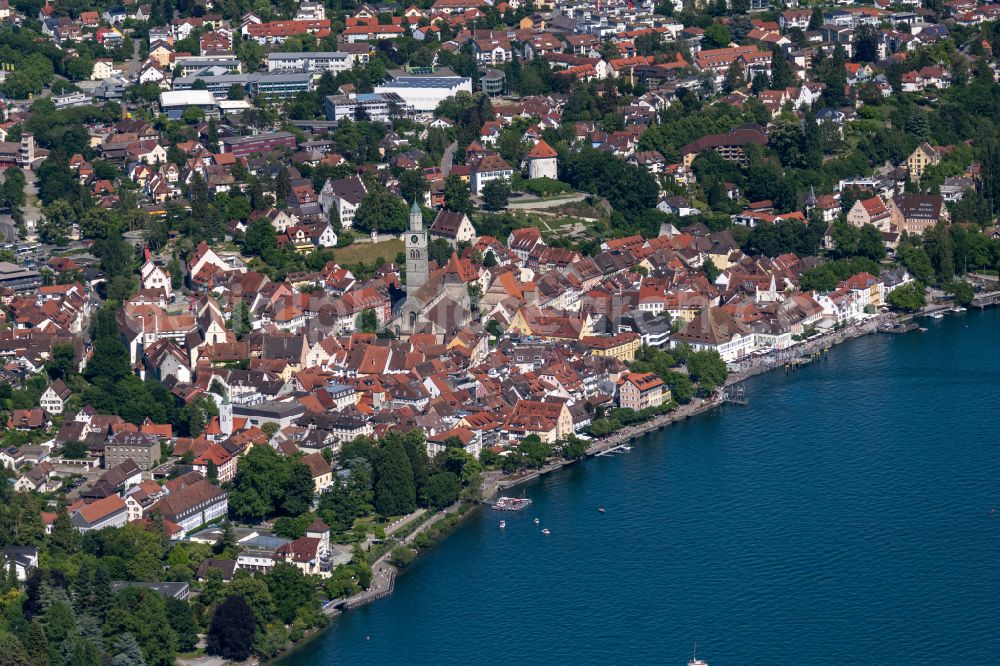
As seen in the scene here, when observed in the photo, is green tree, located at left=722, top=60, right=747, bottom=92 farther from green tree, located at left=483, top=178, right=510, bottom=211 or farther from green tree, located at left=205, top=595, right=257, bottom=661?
green tree, located at left=205, top=595, right=257, bottom=661

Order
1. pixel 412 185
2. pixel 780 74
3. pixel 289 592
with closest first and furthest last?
pixel 289 592 → pixel 412 185 → pixel 780 74

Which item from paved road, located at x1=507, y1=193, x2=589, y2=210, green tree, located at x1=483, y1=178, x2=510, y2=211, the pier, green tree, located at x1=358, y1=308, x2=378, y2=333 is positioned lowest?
green tree, located at x1=358, y1=308, x2=378, y2=333

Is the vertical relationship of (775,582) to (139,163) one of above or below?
below

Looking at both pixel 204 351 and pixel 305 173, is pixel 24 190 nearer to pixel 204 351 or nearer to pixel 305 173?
pixel 305 173

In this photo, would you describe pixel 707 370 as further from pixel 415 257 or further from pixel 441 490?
pixel 441 490

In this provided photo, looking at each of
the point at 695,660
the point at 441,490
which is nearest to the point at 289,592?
the point at 441,490

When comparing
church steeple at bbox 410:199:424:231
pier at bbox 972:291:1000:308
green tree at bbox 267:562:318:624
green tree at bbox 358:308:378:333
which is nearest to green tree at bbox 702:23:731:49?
pier at bbox 972:291:1000:308

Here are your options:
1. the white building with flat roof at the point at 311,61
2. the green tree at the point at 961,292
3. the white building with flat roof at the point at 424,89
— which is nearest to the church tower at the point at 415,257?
the green tree at the point at 961,292

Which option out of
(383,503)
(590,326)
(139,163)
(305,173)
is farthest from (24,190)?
(383,503)
